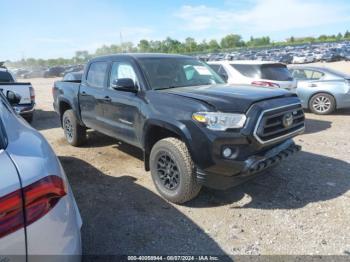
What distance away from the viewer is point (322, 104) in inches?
380

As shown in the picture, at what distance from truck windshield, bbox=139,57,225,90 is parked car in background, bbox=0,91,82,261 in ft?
8.67

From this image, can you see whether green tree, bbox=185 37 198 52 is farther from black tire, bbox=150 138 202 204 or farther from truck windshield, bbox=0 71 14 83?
black tire, bbox=150 138 202 204

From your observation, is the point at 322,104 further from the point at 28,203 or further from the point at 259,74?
the point at 28,203

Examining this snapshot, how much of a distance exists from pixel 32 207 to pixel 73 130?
515 centimetres

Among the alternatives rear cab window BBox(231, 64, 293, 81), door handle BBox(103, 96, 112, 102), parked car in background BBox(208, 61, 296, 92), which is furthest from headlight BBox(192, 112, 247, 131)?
rear cab window BBox(231, 64, 293, 81)

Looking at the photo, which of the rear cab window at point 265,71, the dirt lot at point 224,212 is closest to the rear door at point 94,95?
the dirt lot at point 224,212

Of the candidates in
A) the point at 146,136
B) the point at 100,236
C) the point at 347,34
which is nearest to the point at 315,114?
the point at 146,136

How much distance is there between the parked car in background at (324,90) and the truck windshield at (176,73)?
229 inches

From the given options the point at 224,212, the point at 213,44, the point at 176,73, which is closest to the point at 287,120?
the point at 224,212

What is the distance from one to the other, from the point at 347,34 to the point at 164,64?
474ft

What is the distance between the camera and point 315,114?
32.2 ft

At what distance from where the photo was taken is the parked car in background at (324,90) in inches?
366

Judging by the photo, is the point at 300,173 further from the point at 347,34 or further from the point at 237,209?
the point at 347,34

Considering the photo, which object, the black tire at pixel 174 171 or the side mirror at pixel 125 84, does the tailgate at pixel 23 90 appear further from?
the black tire at pixel 174 171
